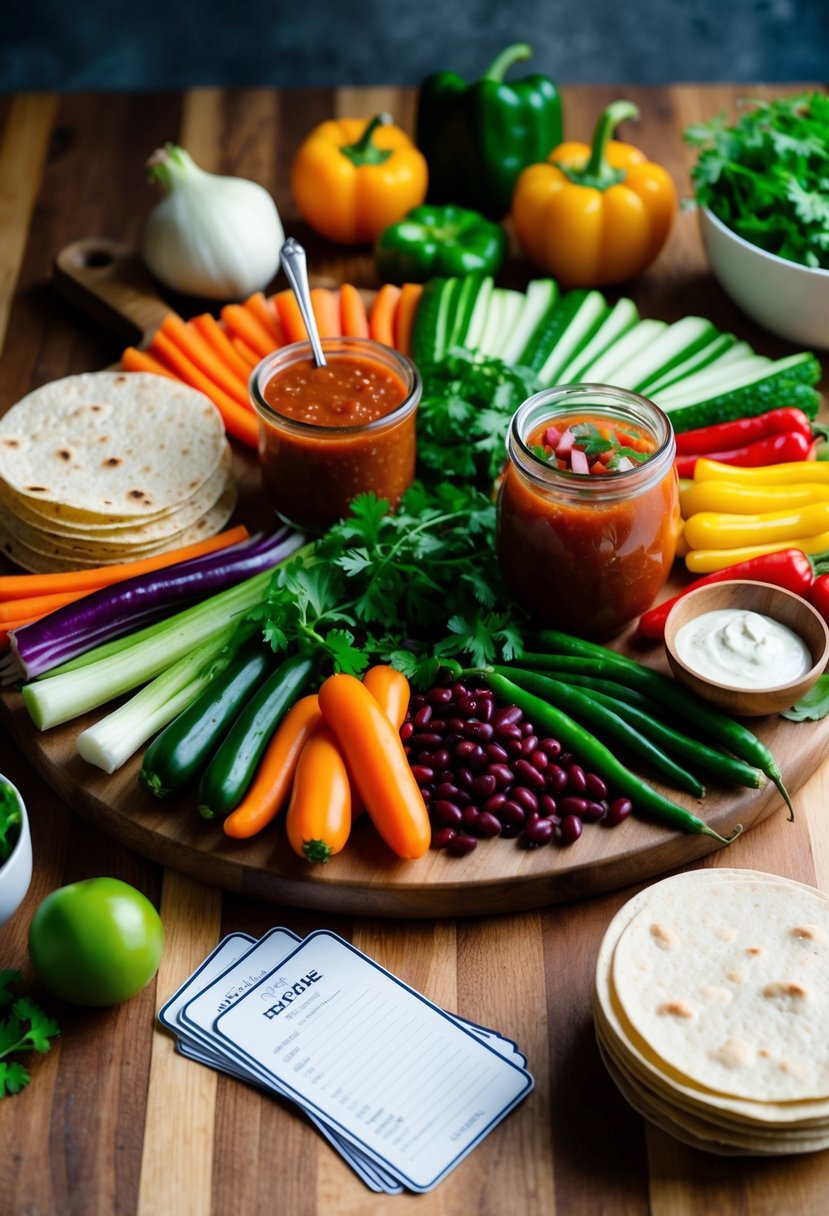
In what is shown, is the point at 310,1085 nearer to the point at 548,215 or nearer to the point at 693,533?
the point at 693,533

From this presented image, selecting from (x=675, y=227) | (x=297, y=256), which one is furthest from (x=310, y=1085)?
(x=675, y=227)

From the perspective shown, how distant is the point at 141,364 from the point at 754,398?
1984 mm

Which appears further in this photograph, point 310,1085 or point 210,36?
point 210,36

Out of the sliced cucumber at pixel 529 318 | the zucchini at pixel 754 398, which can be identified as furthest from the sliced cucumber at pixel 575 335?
the zucchini at pixel 754 398

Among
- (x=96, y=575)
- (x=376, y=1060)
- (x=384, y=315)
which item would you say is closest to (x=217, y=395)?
(x=384, y=315)

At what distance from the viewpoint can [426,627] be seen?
3.43 m

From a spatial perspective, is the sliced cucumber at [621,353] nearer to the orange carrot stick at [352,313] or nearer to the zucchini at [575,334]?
the zucchini at [575,334]

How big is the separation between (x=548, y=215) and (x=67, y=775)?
2.77 metres

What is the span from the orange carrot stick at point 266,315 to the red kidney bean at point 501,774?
205 centimetres

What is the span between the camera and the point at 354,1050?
266 cm

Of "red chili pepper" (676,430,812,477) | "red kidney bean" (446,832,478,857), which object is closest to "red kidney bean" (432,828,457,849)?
"red kidney bean" (446,832,478,857)

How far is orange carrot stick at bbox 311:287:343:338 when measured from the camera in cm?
443

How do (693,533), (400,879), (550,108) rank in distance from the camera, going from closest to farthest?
(400,879)
(693,533)
(550,108)

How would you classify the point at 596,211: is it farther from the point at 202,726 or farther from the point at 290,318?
the point at 202,726
